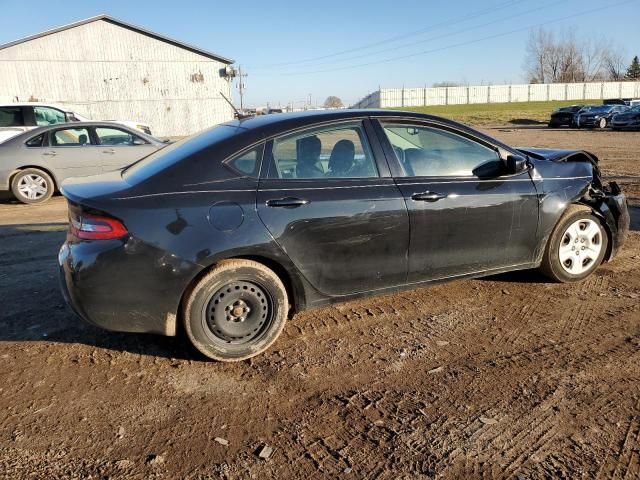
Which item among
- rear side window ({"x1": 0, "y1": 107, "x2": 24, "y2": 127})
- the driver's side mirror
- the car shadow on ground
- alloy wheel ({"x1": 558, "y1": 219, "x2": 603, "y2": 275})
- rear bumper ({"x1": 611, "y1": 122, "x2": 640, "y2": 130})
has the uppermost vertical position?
rear bumper ({"x1": 611, "y1": 122, "x2": 640, "y2": 130})

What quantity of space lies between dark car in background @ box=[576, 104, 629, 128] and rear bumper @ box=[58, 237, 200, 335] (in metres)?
34.3

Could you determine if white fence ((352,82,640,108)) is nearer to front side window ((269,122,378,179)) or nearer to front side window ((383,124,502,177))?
front side window ((383,124,502,177))

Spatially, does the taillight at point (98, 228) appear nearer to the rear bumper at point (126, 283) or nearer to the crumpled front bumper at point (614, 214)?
the rear bumper at point (126, 283)

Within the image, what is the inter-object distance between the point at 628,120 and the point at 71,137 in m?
28.9

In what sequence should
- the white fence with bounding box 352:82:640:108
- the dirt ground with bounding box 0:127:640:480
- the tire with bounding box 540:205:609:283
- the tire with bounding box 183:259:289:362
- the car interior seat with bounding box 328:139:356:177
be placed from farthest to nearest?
the white fence with bounding box 352:82:640:108 → the tire with bounding box 540:205:609:283 → the car interior seat with bounding box 328:139:356:177 → the tire with bounding box 183:259:289:362 → the dirt ground with bounding box 0:127:640:480

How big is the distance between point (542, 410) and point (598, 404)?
323 millimetres

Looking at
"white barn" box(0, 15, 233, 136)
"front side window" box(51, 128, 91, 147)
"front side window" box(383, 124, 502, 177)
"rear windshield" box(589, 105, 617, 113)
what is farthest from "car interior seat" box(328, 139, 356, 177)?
"rear windshield" box(589, 105, 617, 113)

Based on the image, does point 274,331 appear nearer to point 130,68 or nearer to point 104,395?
point 104,395

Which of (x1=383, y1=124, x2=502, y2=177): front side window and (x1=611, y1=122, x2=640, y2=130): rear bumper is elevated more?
(x1=611, y1=122, x2=640, y2=130): rear bumper

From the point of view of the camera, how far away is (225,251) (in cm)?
327

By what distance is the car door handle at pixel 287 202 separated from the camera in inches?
134

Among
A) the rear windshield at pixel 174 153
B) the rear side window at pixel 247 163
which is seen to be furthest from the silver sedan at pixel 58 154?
the rear side window at pixel 247 163

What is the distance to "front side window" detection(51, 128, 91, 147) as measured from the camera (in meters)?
9.53

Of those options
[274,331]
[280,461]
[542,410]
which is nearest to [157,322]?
[274,331]
